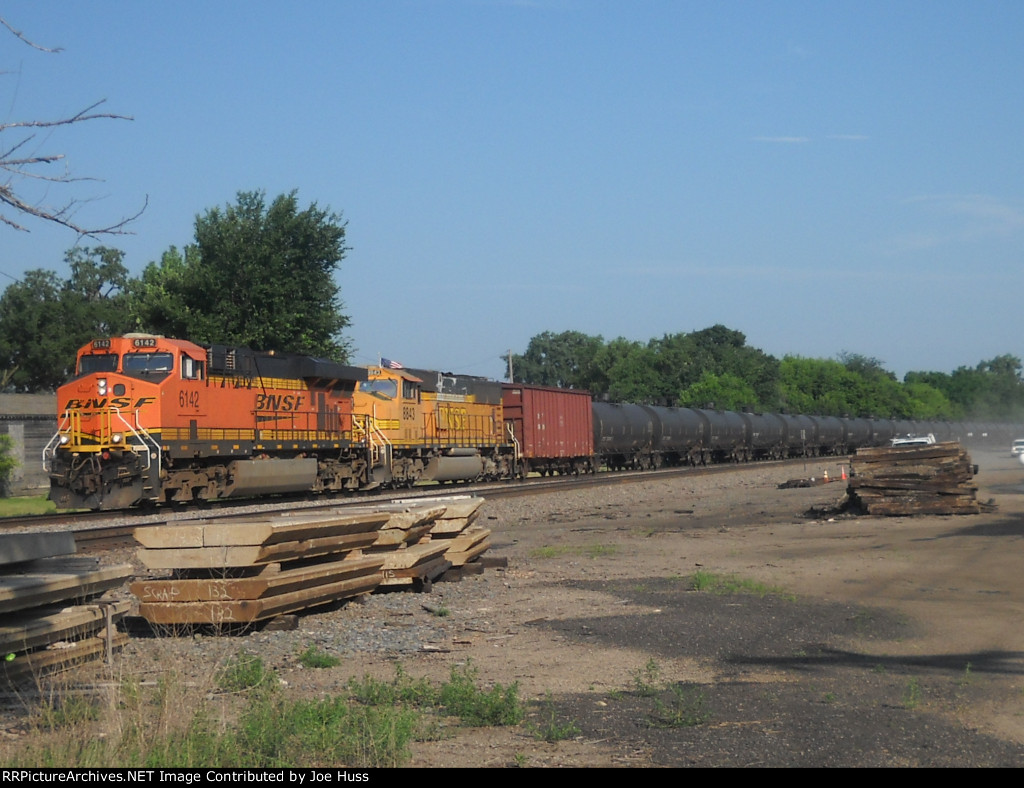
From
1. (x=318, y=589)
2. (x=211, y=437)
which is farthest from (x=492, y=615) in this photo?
(x=211, y=437)

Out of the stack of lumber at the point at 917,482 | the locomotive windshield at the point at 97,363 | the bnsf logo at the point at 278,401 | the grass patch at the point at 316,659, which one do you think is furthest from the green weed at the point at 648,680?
the bnsf logo at the point at 278,401

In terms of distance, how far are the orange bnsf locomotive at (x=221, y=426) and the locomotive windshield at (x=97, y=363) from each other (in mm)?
29

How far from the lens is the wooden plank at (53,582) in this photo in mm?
6691

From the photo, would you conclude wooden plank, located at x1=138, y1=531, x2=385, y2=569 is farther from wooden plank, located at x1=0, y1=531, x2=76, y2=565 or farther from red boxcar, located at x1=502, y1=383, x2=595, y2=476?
red boxcar, located at x1=502, y1=383, x2=595, y2=476

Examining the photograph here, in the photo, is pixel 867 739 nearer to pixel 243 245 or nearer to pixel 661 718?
pixel 661 718

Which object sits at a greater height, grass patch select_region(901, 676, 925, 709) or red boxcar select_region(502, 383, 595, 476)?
red boxcar select_region(502, 383, 595, 476)

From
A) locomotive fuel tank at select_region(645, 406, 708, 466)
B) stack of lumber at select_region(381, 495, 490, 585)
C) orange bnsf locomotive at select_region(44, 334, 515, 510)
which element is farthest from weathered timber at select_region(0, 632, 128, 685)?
locomotive fuel tank at select_region(645, 406, 708, 466)

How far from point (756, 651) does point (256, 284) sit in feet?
130

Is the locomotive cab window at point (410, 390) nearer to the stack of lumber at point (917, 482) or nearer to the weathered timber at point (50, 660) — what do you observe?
the stack of lumber at point (917, 482)

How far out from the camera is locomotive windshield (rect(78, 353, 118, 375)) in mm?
22891

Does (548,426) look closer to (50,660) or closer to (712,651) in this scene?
(712,651)

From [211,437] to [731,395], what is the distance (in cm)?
8011

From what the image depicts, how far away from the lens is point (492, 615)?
10.1 m

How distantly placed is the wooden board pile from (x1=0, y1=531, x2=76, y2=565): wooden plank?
1161 millimetres
